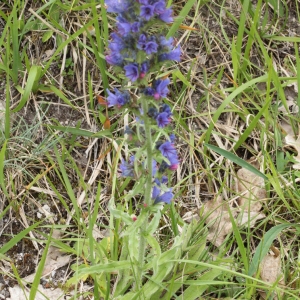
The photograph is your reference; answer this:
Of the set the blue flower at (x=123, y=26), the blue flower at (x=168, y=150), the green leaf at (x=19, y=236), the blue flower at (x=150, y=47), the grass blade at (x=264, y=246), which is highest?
the blue flower at (x=123, y=26)

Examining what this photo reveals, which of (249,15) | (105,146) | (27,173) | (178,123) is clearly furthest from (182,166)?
(249,15)

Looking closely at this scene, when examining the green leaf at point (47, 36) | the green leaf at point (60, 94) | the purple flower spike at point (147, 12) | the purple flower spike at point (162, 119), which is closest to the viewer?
the purple flower spike at point (147, 12)

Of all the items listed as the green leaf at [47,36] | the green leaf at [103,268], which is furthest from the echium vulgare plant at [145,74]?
the green leaf at [47,36]

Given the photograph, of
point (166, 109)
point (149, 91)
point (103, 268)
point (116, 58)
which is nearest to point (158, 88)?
point (149, 91)

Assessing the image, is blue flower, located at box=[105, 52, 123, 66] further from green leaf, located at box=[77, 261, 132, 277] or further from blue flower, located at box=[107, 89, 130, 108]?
green leaf, located at box=[77, 261, 132, 277]

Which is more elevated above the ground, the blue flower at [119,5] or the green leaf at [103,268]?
the blue flower at [119,5]

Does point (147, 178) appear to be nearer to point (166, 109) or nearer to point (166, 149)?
point (166, 149)

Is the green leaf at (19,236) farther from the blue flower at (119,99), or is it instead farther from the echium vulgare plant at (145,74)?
the blue flower at (119,99)
